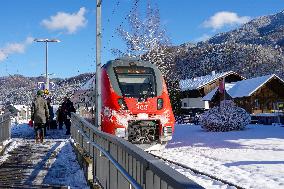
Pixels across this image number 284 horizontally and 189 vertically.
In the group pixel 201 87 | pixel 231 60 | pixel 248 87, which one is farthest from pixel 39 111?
pixel 231 60

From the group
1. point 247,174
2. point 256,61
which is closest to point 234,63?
point 256,61

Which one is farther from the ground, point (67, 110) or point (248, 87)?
point (248, 87)

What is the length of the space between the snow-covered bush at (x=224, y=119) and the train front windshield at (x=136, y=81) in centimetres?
1096

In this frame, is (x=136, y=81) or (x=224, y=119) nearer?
(x=136, y=81)

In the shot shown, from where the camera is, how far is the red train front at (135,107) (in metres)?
14.6

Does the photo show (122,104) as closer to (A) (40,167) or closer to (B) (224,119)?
(A) (40,167)

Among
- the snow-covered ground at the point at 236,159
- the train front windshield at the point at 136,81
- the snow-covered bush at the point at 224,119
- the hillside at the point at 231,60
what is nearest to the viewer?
the snow-covered ground at the point at 236,159

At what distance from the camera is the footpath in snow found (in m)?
8.69

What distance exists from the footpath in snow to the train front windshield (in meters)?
2.80

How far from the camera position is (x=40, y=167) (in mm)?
10688

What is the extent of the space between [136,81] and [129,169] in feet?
35.5

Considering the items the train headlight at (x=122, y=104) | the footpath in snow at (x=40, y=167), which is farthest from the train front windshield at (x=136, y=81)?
the footpath in snow at (x=40, y=167)

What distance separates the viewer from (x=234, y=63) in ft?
530

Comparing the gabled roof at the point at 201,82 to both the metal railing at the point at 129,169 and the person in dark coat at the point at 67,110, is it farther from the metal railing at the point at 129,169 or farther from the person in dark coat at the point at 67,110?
the metal railing at the point at 129,169
